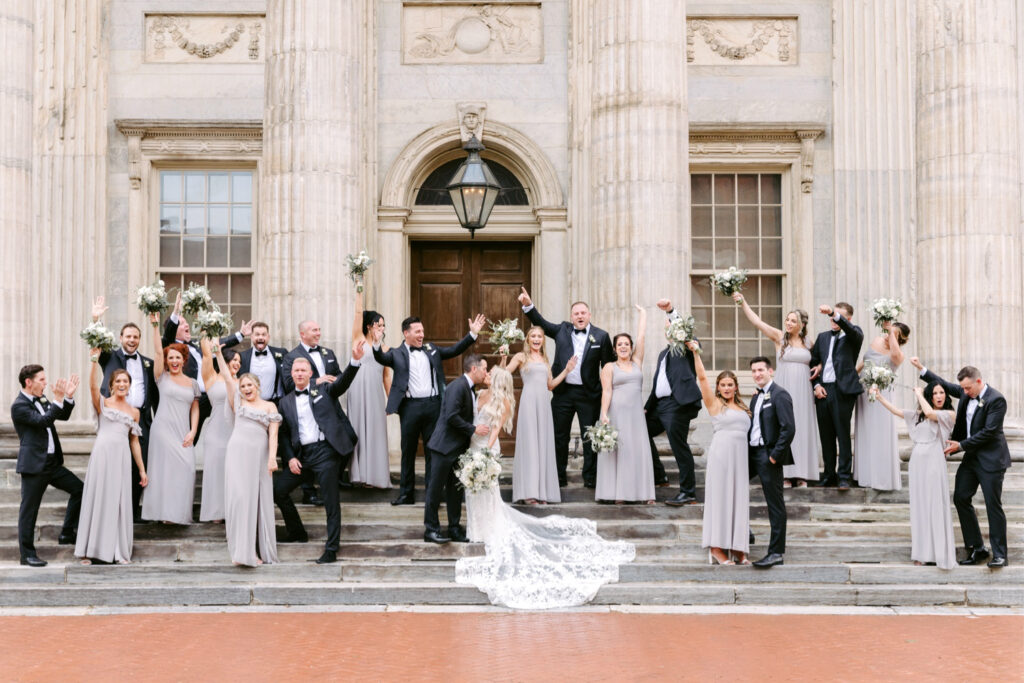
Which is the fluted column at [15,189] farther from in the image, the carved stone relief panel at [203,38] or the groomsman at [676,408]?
the groomsman at [676,408]

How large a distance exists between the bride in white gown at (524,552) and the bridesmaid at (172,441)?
9.36 ft

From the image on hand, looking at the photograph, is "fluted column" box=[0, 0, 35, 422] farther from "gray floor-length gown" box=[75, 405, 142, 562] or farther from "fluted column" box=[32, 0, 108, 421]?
"gray floor-length gown" box=[75, 405, 142, 562]

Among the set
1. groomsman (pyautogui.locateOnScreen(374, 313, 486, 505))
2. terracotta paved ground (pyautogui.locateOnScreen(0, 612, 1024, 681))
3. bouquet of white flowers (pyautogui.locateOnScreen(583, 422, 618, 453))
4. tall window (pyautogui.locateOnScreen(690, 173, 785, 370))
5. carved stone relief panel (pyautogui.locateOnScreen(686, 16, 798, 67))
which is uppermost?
carved stone relief panel (pyautogui.locateOnScreen(686, 16, 798, 67))

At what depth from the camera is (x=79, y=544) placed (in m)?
11.5

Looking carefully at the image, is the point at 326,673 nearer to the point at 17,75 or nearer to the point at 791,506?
A: the point at 791,506

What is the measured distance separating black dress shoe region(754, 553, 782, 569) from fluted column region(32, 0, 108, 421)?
978 centimetres

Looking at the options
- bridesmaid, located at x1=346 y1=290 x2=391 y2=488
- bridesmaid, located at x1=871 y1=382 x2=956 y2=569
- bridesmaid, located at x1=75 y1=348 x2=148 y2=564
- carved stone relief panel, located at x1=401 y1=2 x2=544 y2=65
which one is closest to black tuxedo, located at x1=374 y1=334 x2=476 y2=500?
bridesmaid, located at x1=346 y1=290 x2=391 y2=488

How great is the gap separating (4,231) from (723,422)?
8.68 metres

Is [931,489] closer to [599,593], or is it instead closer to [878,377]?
[878,377]

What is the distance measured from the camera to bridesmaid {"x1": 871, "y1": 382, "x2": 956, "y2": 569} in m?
11.4

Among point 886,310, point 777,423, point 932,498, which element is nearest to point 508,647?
point 777,423

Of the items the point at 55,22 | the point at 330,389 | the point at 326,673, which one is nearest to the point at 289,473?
the point at 330,389

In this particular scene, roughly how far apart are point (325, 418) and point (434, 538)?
1.57 metres

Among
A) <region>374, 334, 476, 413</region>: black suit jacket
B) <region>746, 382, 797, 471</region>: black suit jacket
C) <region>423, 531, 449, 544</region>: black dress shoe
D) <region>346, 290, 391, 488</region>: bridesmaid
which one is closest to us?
<region>746, 382, 797, 471</region>: black suit jacket
